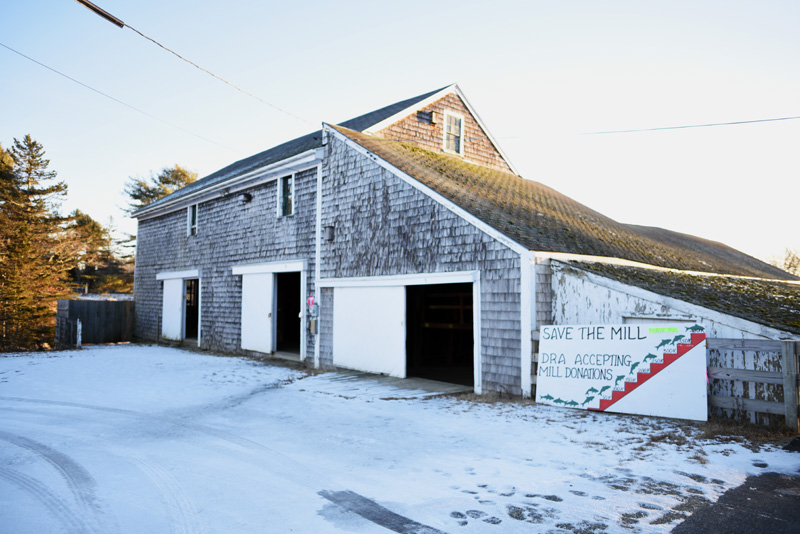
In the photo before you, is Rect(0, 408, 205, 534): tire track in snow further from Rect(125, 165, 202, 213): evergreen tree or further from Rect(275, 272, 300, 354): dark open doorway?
Rect(125, 165, 202, 213): evergreen tree

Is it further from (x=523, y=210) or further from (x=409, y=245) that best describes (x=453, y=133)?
(x=409, y=245)

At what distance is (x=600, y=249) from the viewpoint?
10.6m

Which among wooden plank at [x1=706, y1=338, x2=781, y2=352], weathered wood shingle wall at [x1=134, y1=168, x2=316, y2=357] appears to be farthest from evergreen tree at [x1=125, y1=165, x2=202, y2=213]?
wooden plank at [x1=706, y1=338, x2=781, y2=352]

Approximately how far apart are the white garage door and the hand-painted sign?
366 cm

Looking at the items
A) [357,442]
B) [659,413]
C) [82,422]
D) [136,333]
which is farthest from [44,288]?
[659,413]

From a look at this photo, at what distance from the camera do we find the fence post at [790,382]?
5.71 metres

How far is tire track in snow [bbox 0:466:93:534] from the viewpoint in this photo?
3574 mm

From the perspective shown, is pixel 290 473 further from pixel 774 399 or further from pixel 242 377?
pixel 242 377

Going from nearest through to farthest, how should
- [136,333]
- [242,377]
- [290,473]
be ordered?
1. [290,473]
2. [242,377]
3. [136,333]

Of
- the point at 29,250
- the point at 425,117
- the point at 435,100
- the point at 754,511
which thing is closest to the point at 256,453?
the point at 754,511

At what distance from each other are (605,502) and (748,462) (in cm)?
194

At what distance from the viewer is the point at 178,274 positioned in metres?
19.0

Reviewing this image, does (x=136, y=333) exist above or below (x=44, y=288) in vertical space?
below

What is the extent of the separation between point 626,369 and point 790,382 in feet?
6.10
